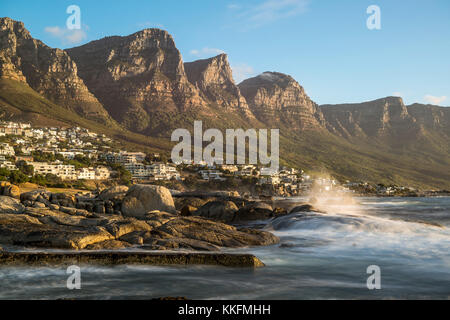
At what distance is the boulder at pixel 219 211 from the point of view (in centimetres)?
3306

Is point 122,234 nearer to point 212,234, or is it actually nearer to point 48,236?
point 48,236

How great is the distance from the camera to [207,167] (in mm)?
151000

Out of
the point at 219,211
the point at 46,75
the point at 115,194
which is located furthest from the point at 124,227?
the point at 46,75

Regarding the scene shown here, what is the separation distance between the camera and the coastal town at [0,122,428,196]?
105062 mm

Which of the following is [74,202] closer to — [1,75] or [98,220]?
[98,220]

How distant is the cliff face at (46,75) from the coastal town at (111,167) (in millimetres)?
32413

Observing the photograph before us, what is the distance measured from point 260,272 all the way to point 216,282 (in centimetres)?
189

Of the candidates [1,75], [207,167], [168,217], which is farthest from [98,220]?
[1,75]

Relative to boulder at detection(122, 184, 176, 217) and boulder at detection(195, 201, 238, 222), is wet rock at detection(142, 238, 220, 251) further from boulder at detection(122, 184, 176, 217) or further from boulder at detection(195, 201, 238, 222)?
boulder at detection(195, 201, 238, 222)

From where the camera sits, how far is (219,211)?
109ft

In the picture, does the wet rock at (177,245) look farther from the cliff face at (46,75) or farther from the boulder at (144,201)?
the cliff face at (46,75)

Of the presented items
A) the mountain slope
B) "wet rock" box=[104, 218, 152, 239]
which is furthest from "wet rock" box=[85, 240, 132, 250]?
the mountain slope

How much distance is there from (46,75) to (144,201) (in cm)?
18683

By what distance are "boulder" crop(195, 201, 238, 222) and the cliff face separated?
169m
